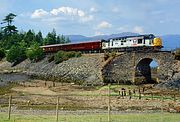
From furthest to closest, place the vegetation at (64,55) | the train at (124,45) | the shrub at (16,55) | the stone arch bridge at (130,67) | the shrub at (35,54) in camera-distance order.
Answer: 1. the shrub at (16,55)
2. the shrub at (35,54)
3. the vegetation at (64,55)
4. the train at (124,45)
5. the stone arch bridge at (130,67)

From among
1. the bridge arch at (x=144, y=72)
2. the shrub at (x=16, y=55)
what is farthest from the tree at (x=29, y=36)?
the bridge arch at (x=144, y=72)

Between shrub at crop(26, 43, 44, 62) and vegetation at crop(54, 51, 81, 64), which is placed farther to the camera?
shrub at crop(26, 43, 44, 62)

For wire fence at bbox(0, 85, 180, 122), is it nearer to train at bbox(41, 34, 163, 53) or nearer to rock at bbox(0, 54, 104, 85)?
rock at bbox(0, 54, 104, 85)

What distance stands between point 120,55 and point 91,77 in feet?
22.0

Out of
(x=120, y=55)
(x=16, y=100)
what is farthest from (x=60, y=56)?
(x=16, y=100)

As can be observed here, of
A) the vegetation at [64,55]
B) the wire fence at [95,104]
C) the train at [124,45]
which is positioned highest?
the train at [124,45]

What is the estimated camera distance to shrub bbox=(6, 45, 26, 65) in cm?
12206

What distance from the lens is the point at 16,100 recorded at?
147 feet

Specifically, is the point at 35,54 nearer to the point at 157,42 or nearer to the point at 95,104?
the point at 157,42

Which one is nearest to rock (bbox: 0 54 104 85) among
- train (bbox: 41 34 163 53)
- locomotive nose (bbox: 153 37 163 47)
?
train (bbox: 41 34 163 53)

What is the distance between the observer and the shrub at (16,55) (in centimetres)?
12206

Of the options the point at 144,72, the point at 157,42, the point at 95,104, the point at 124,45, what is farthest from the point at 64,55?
the point at 95,104

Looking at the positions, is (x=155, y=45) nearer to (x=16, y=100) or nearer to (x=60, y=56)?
(x=60, y=56)

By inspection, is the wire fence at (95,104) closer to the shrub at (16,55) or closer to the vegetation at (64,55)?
the vegetation at (64,55)
